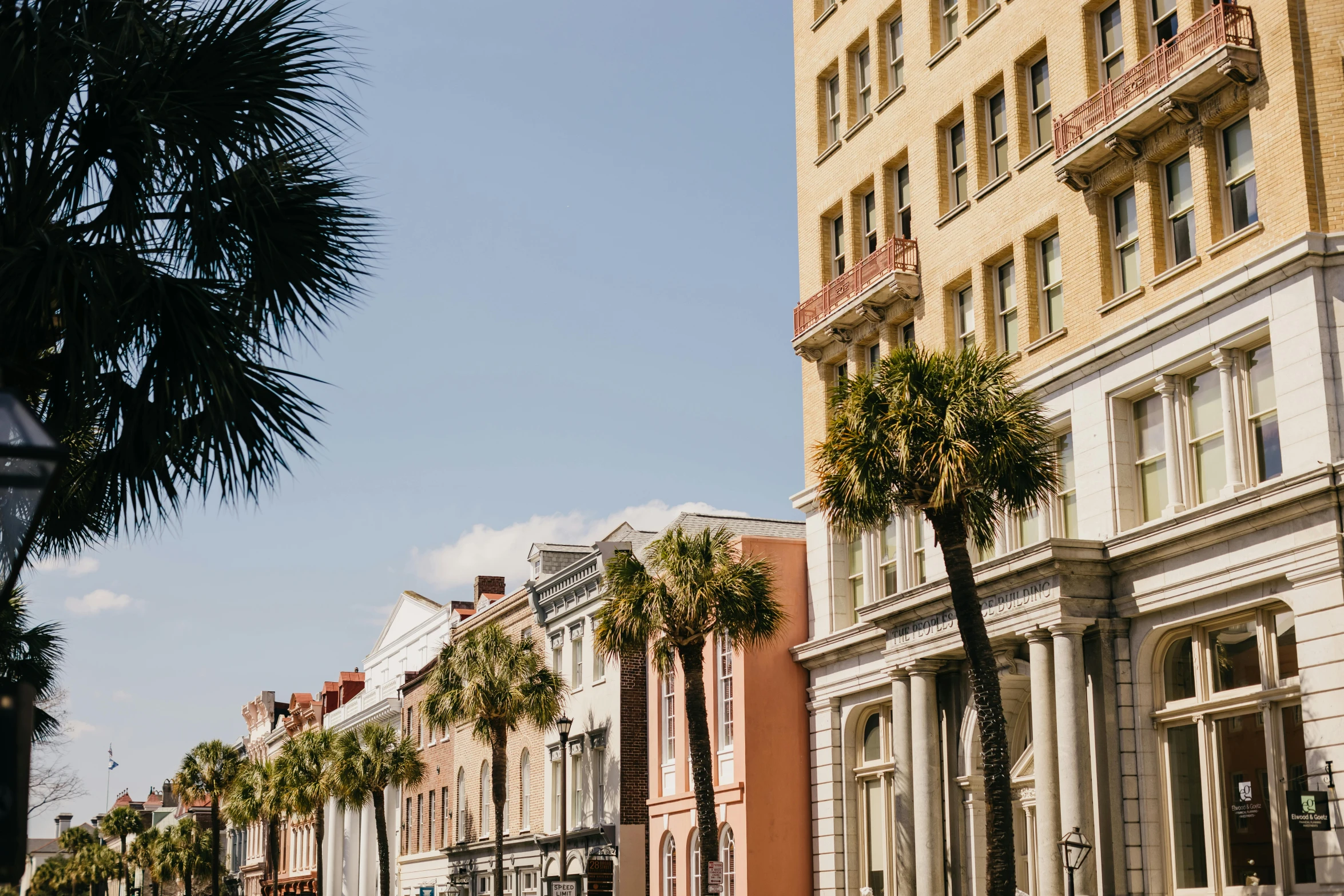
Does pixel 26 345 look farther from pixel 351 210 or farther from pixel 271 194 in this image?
pixel 351 210

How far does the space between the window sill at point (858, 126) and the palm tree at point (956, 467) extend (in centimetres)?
1554

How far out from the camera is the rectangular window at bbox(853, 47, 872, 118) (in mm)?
41062

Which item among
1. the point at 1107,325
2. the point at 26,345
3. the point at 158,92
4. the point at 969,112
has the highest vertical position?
the point at 969,112

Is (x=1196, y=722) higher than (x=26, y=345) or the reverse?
the reverse

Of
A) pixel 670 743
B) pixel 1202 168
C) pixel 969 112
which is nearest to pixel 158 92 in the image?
pixel 1202 168

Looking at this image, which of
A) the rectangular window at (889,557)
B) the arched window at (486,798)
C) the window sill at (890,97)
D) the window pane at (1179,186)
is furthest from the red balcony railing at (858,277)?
the arched window at (486,798)

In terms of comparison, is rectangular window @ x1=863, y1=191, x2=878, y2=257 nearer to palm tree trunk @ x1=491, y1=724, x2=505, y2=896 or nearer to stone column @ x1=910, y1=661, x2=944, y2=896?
stone column @ x1=910, y1=661, x2=944, y2=896

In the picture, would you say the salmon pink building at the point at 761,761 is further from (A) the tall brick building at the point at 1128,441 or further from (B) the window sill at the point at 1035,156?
(B) the window sill at the point at 1035,156

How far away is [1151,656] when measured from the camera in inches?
1115

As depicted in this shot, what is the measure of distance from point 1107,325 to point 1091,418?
1.85m

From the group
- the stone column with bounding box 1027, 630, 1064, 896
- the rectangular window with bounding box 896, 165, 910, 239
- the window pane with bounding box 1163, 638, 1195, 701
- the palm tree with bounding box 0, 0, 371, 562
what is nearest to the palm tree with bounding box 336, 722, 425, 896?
the rectangular window with bounding box 896, 165, 910, 239

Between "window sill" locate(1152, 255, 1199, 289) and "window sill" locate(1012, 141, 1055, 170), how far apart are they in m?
4.68

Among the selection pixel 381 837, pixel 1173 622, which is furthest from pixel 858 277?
pixel 381 837

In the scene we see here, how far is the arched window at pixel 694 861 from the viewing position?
141 feet
